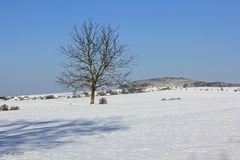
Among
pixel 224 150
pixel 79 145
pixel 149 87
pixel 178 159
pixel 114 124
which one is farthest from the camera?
pixel 149 87

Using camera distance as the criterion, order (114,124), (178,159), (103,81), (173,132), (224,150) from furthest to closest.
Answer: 1. (103,81)
2. (114,124)
3. (173,132)
4. (224,150)
5. (178,159)

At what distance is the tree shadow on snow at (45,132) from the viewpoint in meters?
13.0

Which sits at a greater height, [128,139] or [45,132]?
[45,132]

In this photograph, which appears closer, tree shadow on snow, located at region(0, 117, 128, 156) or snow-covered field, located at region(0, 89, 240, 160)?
snow-covered field, located at region(0, 89, 240, 160)

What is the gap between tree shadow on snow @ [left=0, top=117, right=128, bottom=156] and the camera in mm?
12953

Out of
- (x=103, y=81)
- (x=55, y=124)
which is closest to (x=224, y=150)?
(x=55, y=124)

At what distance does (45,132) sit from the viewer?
53.3 feet

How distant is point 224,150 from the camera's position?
1070 centimetres

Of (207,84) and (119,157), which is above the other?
(207,84)

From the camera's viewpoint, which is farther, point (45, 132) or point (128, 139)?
point (45, 132)

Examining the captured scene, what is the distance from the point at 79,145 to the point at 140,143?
1.64m

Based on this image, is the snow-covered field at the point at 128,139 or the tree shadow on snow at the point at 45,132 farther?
the tree shadow on snow at the point at 45,132

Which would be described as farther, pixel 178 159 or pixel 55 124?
pixel 55 124

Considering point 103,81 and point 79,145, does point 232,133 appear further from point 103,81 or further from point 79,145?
point 103,81
